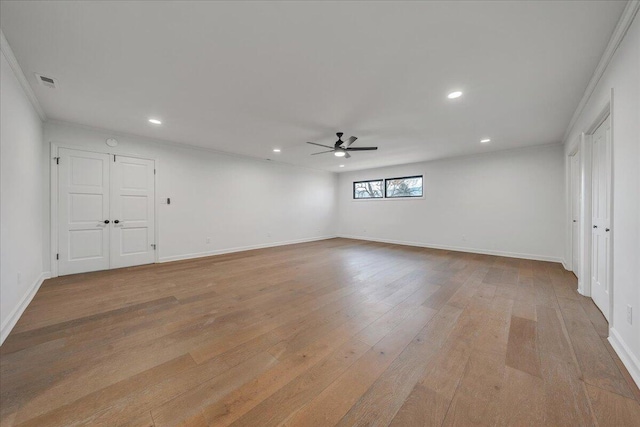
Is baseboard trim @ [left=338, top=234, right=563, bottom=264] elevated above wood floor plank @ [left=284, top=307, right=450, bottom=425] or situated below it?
above

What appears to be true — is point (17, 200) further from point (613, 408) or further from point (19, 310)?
point (613, 408)

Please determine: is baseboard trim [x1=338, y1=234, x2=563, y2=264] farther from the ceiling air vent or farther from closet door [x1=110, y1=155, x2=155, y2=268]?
the ceiling air vent

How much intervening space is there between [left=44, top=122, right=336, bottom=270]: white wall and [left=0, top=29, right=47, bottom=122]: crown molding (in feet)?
2.94

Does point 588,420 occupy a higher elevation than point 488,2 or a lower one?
lower

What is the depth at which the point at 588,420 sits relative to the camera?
1.28 m

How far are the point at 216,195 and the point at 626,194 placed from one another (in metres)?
6.32

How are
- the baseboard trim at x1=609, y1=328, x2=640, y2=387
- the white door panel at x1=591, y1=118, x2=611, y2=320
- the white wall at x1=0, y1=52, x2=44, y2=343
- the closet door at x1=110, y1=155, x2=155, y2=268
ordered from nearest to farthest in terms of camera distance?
the baseboard trim at x1=609, y1=328, x2=640, y2=387 < the white wall at x1=0, y1=52, x2=44, y2=343 < the white door panel at x1=591, y1=118, x2=611, y2=320 < the closet door at x1=110, y1=155, x2=155, y2=268

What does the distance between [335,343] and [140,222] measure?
4707 mm

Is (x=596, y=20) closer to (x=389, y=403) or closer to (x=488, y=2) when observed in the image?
(x=488, y=2)

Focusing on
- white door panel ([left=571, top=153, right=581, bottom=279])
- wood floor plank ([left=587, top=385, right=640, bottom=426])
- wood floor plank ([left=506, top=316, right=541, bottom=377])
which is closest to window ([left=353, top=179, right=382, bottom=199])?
white door panel ([left=571, top=153, right=581, bottom=279])

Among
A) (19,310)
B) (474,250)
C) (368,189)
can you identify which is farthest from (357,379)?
(368,189)

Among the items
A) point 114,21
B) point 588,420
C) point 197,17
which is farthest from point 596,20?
point 114,21

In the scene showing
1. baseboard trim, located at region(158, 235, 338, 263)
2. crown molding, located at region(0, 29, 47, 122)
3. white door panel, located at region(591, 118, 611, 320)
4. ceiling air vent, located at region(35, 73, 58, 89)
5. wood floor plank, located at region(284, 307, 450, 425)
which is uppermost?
ceiling air vent, located at region(35, 73, 58, 89)

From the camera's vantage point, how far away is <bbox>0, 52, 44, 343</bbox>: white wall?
215 centimetres
